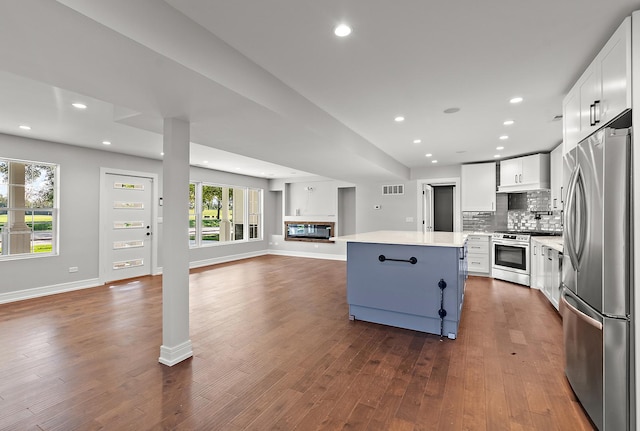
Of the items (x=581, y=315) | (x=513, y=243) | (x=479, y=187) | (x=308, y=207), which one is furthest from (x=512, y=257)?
(x=308, y=207)

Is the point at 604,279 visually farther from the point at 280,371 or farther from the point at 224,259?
the point at 224,259

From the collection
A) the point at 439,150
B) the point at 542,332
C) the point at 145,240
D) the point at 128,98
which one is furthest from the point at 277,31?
the point at 145,240

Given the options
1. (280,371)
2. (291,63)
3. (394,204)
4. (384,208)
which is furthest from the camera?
(384,208)

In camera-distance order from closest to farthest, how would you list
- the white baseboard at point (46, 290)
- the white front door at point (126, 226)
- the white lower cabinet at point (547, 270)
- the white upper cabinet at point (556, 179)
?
the white lower cabinet at point (547, 270), the white baseboard at point (46, 290), the white upper cabinet at point (556, 179), the white front door at point (126, 226)

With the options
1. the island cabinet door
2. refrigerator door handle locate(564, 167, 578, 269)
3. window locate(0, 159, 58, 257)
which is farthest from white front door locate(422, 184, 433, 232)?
window locate(0, 159, 58, 257)

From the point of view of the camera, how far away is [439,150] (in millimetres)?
5457

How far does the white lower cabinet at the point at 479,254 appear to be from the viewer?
239 inches

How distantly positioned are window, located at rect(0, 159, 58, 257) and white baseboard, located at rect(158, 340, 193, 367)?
12.6ft

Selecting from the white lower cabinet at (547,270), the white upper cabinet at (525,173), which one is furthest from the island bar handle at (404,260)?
the white upper cabinet at (525,173)

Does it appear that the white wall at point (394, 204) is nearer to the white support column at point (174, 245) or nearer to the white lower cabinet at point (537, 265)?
the white lower cabinet at point (537, 265)

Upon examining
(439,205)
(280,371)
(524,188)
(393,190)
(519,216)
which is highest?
(393,190)

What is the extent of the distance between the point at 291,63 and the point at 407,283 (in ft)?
8.10

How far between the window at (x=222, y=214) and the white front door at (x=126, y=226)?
1229 mm

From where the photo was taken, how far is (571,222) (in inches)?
86.8
